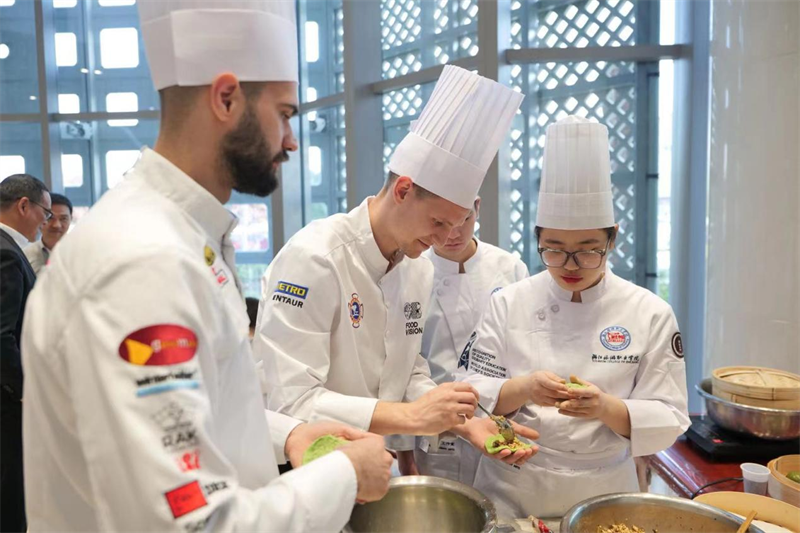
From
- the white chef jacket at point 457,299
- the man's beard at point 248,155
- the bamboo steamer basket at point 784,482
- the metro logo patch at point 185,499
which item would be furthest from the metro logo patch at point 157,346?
the white chef jacket at point 457,299

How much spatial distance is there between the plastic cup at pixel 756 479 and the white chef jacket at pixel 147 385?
1.25 meters

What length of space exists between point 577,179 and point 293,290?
841 millimetres

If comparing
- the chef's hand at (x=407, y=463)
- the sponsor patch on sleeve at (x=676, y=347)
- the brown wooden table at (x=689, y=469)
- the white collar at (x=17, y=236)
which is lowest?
the chef's hand at (x=407, y=463)

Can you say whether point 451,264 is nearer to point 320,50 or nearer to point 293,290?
point 293,290

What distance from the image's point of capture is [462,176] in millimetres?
1628

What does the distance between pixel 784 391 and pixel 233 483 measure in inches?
68.8

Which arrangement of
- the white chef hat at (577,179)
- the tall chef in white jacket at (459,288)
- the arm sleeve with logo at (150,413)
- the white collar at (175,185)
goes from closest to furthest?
the arm sleeve with logo at (150,413)
the white collar at (175,185)
the white chef hat at (577,179)
the tall chef in white jacket at (459,288)

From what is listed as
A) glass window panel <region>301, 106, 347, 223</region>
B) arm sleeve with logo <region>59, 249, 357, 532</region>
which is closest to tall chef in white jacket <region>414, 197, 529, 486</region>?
arm sleeve with logo <region>59, 249, 357, 532</region>

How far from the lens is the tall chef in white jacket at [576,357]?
1.52m

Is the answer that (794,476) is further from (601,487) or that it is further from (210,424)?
(210,424)

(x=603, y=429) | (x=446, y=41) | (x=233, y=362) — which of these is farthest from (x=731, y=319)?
(x=233, y=362)

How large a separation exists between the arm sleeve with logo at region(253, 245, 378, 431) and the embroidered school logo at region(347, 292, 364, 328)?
0.11 feet

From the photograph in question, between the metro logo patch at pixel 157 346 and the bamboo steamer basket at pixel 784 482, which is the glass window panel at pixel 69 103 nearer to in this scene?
the metro logo patch at pixel 157 346

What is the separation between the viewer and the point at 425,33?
12.9 feet
